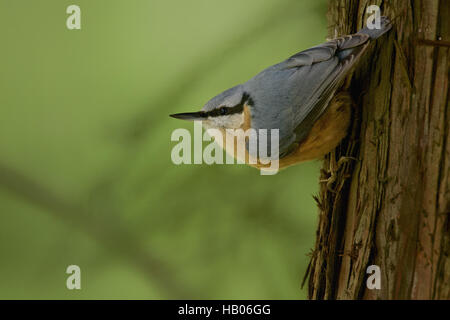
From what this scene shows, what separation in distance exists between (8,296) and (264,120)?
6.06 feet

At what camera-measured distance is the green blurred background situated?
2941 mm

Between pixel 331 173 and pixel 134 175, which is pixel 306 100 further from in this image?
pixel 134 175

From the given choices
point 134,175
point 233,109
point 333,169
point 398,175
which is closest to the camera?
point 398,175

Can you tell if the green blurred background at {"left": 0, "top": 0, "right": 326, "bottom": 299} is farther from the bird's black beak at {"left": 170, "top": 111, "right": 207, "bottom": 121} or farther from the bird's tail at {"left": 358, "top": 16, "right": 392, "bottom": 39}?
the bird's tail at {"left": 358, "top": 16, "right": 392, "bottom": 39}

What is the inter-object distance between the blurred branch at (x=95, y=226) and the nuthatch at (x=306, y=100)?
1.11 meters

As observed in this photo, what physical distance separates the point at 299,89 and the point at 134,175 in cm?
→ 128

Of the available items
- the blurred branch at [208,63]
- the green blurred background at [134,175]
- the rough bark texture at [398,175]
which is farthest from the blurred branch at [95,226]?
the rough bark texture at [398,175]

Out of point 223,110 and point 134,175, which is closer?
point 223,110

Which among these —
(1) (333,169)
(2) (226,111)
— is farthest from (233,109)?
(1) (333,169)

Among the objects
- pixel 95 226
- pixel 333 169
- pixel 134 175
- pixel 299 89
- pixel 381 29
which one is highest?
pixel 381 29

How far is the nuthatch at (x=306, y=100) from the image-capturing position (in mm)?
1994

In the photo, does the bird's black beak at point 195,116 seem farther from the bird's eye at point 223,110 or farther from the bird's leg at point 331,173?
the bird's leg at point 331,173

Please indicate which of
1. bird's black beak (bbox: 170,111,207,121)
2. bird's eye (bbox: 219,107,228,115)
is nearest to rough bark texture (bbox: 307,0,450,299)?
bird's eye (bbox: 219,107,228,115)

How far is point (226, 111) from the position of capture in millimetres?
2270
